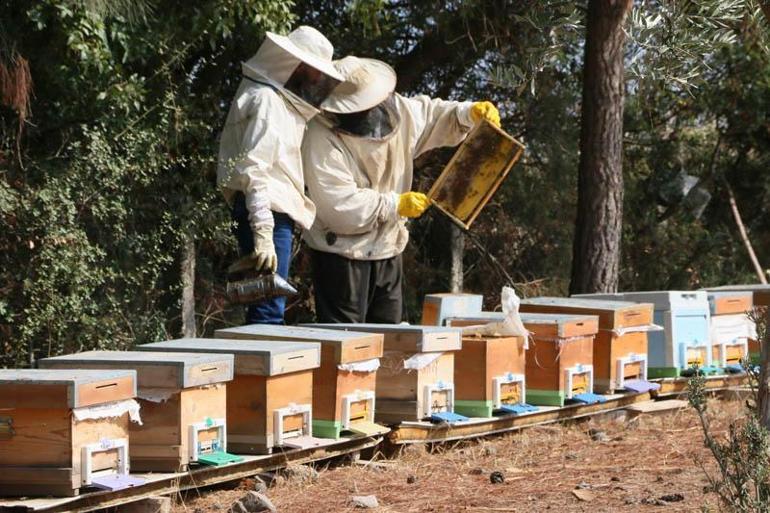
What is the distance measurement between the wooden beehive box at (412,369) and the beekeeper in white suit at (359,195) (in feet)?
2.30

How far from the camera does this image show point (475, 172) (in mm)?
5797

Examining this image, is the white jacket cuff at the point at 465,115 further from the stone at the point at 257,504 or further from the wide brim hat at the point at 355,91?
the stone at the point at 257,504

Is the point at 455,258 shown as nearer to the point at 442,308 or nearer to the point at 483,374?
the point at 442,308

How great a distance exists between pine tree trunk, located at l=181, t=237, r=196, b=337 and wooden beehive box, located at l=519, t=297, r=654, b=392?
6.91 ft

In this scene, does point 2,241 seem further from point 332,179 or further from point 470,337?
point 470,337

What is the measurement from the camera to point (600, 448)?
5.19 meters

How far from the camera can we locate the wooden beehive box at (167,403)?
3.89 m

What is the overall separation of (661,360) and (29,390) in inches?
148

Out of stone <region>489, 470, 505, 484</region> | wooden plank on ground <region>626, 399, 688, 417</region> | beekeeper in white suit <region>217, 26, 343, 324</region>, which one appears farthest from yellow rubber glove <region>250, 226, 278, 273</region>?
wooden plank on ground <region>626, 399, 688, 417</region>

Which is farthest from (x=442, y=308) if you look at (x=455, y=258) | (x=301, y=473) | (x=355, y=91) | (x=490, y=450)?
(x=455, y=258)

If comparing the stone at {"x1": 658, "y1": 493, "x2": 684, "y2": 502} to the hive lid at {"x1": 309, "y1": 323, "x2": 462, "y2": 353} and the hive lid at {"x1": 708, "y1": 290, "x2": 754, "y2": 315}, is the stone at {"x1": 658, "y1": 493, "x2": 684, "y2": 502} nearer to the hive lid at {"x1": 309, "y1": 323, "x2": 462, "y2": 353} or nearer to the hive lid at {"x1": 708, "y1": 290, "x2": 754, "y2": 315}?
the hive lid at {"x1": 309, "y1": 323, "x2": 462, "y2": 353}

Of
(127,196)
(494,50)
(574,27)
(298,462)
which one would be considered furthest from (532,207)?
(298,462)

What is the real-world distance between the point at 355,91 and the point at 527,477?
202 centimetres

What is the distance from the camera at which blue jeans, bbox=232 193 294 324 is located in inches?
204
